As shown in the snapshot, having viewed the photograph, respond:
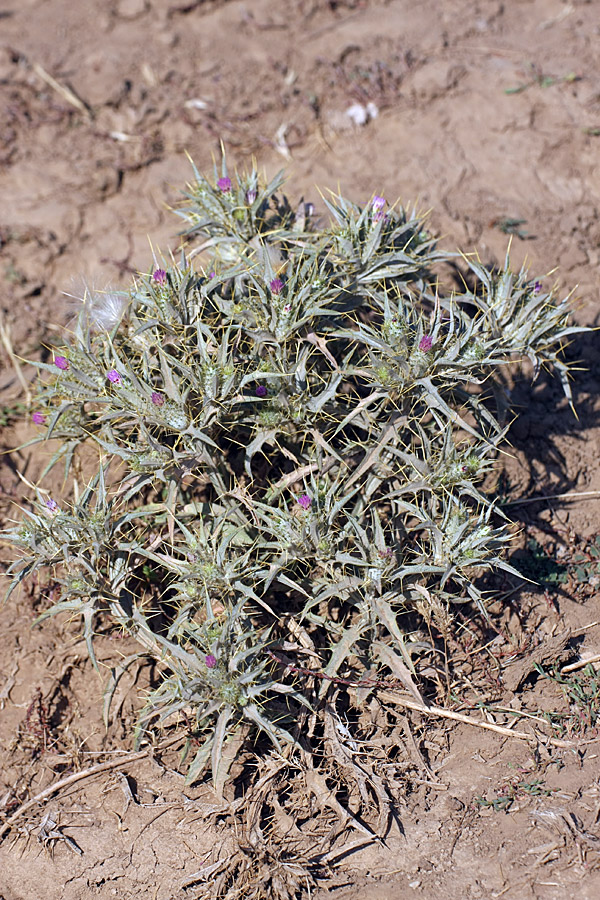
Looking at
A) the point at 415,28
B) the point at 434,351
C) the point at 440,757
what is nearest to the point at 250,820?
the point at 440,757

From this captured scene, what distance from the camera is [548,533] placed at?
404 centimetres

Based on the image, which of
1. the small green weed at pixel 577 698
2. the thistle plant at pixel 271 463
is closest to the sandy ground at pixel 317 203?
the small green weed at pixel 577 698

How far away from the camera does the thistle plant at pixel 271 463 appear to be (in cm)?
309

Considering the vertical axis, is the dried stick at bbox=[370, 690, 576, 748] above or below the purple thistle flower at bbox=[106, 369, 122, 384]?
below

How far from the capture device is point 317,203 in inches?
212

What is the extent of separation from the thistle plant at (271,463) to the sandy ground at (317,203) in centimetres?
51

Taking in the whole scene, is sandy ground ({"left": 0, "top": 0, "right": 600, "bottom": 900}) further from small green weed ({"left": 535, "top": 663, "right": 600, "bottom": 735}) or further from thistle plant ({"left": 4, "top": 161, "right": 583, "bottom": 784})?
thistle plant ({"left": 4, "top": 161, "right": 583, "bottom": 784})

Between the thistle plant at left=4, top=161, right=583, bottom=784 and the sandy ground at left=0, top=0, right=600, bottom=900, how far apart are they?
51cm

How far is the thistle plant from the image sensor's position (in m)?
3.09

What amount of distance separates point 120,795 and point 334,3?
6679 millimetres

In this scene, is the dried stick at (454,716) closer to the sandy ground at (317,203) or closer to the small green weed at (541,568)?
the sandy ground at (317,203)

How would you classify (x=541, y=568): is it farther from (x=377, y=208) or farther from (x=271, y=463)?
(x=377, y=208)

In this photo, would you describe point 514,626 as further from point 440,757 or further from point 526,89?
point 526,89

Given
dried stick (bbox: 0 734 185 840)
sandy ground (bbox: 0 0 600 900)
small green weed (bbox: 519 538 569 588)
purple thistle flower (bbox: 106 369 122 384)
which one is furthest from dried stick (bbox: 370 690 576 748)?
purple thistle flower (bbox: 106 369 122 384)
